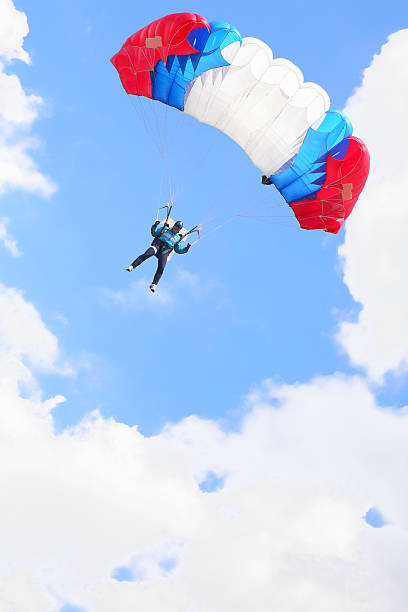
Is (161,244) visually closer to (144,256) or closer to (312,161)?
(144,256)

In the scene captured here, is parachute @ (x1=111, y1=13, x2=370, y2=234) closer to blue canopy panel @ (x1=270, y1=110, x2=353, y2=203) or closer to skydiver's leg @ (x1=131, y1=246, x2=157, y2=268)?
blue canopy panel @ (x1=270, y1=110, x2=353, y2=203)

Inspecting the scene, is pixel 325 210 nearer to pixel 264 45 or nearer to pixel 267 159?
pixel 267 159

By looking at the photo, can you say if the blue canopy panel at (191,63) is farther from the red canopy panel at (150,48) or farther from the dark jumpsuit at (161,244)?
the dark jumpsuit at (161,244)

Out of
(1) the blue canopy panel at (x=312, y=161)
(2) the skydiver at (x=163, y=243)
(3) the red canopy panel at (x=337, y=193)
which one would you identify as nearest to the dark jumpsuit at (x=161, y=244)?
(2) the skydiver at (x=163, y=243)

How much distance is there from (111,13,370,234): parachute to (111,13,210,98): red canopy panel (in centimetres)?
3

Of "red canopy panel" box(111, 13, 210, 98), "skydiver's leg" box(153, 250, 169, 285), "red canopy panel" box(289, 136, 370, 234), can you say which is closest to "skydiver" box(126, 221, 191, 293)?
"skydiver's leg" box(153, 250, 169, 285)

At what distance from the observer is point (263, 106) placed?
790 inches

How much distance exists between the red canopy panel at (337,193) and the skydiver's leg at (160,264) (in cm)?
435

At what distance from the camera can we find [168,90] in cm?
2125

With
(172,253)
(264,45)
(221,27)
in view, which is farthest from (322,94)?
(172,253)

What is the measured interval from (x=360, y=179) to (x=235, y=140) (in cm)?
405

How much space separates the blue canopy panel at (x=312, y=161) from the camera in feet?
65.5

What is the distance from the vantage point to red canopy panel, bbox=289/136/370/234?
19900 millimetres

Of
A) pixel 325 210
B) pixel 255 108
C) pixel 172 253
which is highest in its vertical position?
pixel 255 108
